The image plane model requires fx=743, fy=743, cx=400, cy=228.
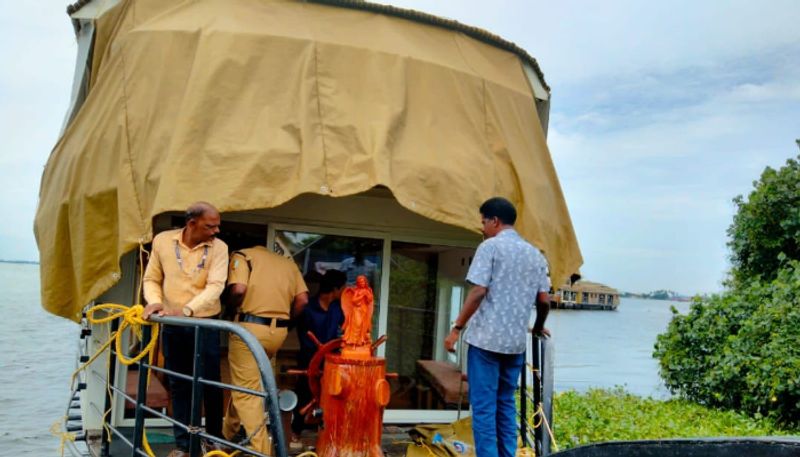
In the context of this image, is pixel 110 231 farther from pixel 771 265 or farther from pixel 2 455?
pixel 771 265

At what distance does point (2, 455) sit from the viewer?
12.0 meters

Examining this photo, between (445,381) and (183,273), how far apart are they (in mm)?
2950

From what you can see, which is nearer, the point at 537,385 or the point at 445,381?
the point at 537,385

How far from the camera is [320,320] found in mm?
6359

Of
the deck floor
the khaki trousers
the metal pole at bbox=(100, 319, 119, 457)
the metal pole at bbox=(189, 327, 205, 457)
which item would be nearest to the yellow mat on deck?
the deck floor

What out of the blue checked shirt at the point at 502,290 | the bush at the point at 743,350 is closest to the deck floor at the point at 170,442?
the blue checked shirt at the point at 502,290

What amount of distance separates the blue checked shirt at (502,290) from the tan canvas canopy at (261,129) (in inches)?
22.1

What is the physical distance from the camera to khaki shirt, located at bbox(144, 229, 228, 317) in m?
4.94

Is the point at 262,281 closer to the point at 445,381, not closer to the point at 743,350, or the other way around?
the point at 445,381

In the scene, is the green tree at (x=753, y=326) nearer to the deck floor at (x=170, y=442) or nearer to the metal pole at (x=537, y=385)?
the metal pole at (x=537, y=385)

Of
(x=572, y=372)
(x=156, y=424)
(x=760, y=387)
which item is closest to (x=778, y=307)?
(x=760, y=387)

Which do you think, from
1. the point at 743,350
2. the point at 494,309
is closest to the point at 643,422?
the point at 743,350

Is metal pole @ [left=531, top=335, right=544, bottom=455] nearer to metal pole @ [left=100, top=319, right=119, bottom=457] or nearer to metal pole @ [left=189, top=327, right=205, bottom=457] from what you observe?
metal pole @ [left=189, top=327, right=205, bottom=457]

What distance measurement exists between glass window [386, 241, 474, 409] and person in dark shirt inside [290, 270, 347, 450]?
0.67 metres
